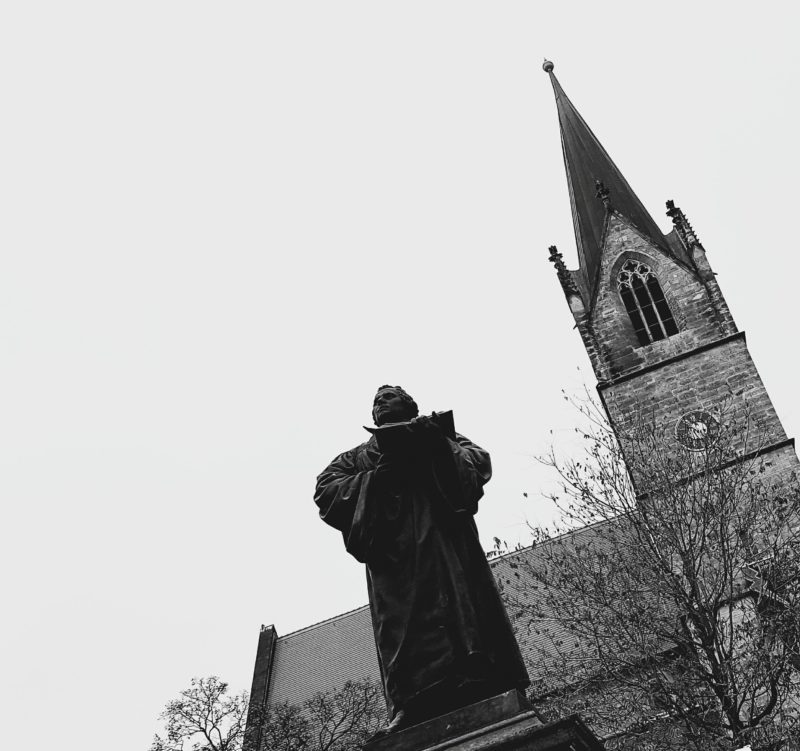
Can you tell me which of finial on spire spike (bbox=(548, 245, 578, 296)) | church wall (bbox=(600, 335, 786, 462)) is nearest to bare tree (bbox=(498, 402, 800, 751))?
church wall (bbox=(600, 335, 786, 462))

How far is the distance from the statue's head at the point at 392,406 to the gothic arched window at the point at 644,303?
63.0 feet

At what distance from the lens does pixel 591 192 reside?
88.5ft

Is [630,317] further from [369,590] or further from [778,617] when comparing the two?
[369,590]

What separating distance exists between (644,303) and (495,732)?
2150 cm

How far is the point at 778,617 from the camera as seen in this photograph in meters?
11.9

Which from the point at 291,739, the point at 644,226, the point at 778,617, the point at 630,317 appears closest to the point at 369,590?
the point at 778,617

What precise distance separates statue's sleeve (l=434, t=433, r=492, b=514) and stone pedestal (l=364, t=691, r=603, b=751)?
0.87 m

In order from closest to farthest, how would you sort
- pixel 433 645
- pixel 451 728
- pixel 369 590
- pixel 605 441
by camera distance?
pixel 451 728 → pixel 433 645 → pixel 369 590 → pixel 605 441

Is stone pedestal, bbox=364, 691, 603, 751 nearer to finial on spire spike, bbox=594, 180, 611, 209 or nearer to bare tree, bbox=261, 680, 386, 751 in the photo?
bare tree, bbox=261, 680, 386, 751

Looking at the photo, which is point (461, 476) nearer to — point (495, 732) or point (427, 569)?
point (427, 569)

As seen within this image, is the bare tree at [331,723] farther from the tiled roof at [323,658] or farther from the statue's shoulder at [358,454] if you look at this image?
the statue's shoulder at [358,454]

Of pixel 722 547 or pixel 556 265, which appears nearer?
pixel 722 547

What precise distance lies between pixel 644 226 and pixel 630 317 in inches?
142

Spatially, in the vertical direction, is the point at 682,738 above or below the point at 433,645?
below
